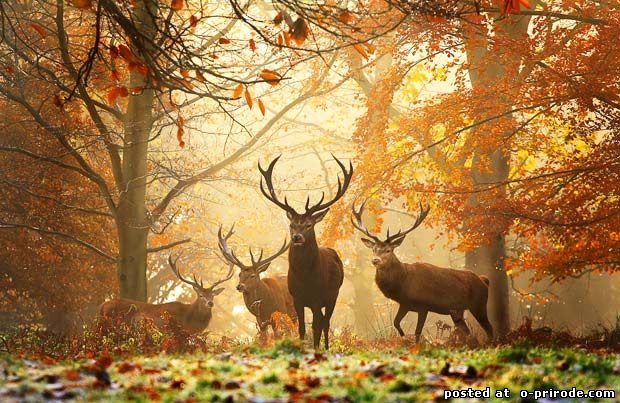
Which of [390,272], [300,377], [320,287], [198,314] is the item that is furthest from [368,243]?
[300,377]

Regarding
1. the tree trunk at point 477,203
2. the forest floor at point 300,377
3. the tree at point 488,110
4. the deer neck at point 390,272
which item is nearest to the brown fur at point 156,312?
the deer neck at point 390,272

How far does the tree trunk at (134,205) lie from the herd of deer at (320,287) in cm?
63

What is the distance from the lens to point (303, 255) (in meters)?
11.2

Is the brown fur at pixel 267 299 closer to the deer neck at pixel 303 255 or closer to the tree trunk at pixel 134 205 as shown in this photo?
the tree trunk at pixel 134 205

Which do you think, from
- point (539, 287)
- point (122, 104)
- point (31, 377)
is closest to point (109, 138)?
point (122, 104)

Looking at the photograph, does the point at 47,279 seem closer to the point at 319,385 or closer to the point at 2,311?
the point at 2,311

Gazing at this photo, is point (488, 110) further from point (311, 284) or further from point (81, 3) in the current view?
point (81, 3)

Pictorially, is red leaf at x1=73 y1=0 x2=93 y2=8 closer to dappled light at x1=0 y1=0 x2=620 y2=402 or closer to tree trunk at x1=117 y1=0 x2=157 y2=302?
dappled light at x1=0 y1=0 x2=620 y2=402

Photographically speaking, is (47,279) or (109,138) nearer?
(109,138)

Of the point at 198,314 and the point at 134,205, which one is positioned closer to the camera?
the point at 134,205

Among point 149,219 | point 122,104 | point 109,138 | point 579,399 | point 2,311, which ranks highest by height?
point 122,104

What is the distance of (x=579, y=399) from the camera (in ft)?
16.0

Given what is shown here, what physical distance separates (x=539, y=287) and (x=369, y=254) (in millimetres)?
6604

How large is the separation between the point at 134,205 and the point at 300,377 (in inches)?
367
